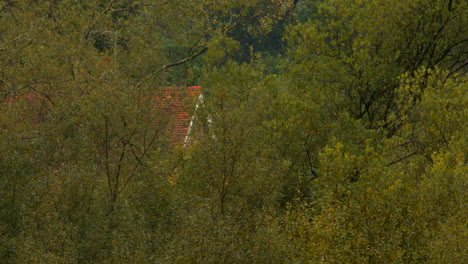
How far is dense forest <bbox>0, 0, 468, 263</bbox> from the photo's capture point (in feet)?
45.7

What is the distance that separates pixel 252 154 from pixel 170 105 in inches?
132

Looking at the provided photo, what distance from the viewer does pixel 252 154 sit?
16234 mm

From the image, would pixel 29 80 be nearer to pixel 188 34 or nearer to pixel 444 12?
pixel 188 34

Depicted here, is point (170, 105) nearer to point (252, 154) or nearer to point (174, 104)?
point (174, 104)

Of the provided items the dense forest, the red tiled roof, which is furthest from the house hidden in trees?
the dense forest

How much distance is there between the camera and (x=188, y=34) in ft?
94.6

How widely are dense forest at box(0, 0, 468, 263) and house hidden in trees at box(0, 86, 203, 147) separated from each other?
0.42 feet

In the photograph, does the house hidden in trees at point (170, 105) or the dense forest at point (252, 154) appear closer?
the dense forest at point (252, 154)

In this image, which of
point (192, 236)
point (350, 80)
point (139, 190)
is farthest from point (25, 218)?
point (350, 80)

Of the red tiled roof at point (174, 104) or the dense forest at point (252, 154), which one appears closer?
the dense forest at point (252, 154)

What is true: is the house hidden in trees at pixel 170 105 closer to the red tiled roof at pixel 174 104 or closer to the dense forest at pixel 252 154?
the red tiled roof at pixel 174 104

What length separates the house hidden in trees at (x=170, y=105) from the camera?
58.7ft

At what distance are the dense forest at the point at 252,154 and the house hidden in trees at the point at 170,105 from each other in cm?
13

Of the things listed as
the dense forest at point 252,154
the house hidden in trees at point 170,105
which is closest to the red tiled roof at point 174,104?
the house hidden in trees at point 170,105
